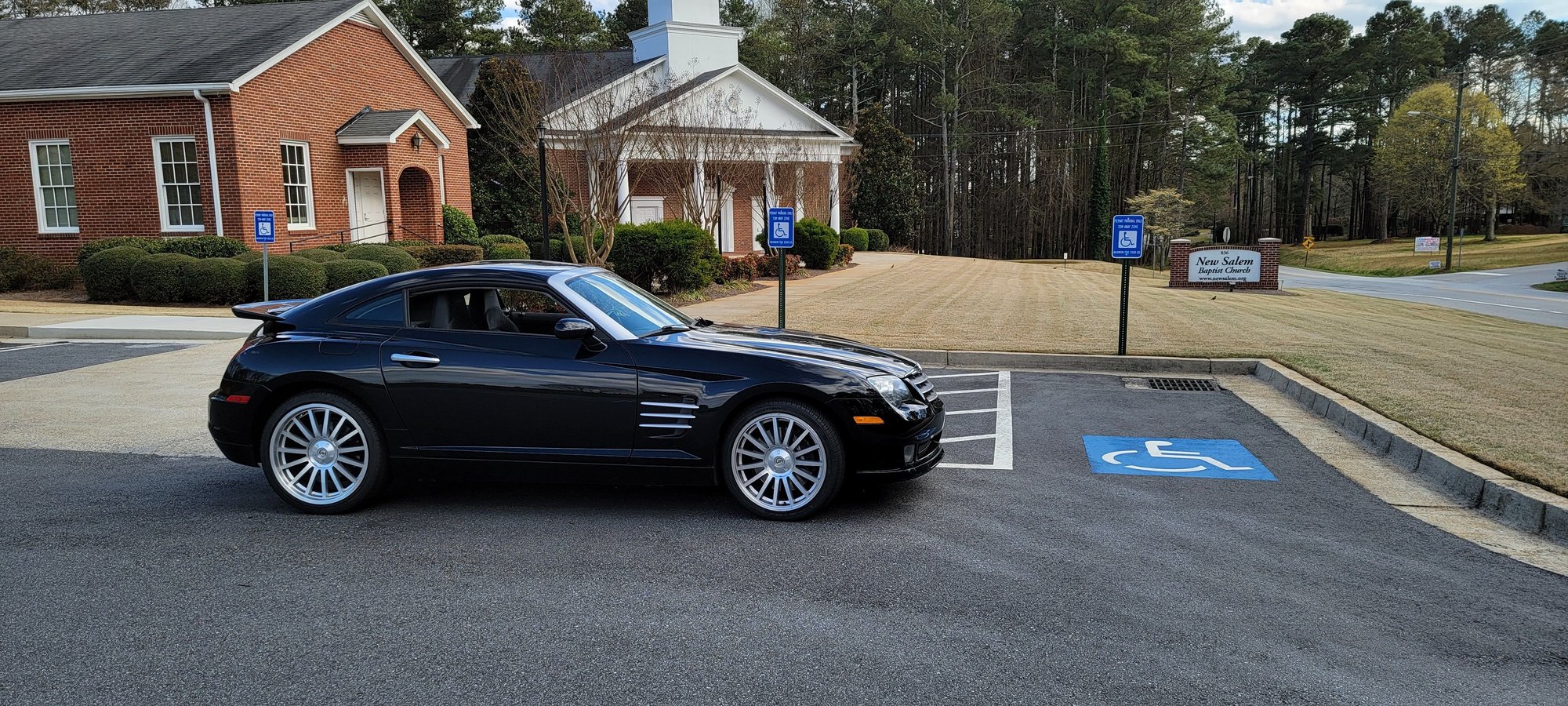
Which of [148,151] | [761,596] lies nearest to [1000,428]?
[761,596]

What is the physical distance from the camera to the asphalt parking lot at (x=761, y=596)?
139 inches

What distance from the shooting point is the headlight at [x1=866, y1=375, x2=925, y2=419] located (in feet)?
18.1

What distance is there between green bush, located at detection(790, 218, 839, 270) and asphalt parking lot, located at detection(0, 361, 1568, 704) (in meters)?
24.0

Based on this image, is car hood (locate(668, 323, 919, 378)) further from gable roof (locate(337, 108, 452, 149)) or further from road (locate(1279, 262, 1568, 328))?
gable roof (locate(337, 108, 452, 149))

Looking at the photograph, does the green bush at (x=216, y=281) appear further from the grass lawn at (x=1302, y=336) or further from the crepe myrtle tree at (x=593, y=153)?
the grass lawn at (x=1302, y=336)

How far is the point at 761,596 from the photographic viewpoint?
437 cm

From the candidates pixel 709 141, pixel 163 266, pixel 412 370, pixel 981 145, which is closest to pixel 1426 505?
pixel 412 370

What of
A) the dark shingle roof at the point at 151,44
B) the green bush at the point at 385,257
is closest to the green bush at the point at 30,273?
the dark shingle roof at the point at 151,44

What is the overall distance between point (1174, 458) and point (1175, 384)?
3509mm

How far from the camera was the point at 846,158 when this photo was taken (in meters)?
41.7

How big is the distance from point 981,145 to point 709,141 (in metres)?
41.2

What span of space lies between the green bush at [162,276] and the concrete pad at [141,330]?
321 centimetres

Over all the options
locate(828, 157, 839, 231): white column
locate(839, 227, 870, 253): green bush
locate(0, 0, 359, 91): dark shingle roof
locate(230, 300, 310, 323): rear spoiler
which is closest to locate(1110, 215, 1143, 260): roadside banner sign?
locate(230, 300, 310, 323): rear spoiler

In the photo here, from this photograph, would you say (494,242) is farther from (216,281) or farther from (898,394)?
(898,394)
